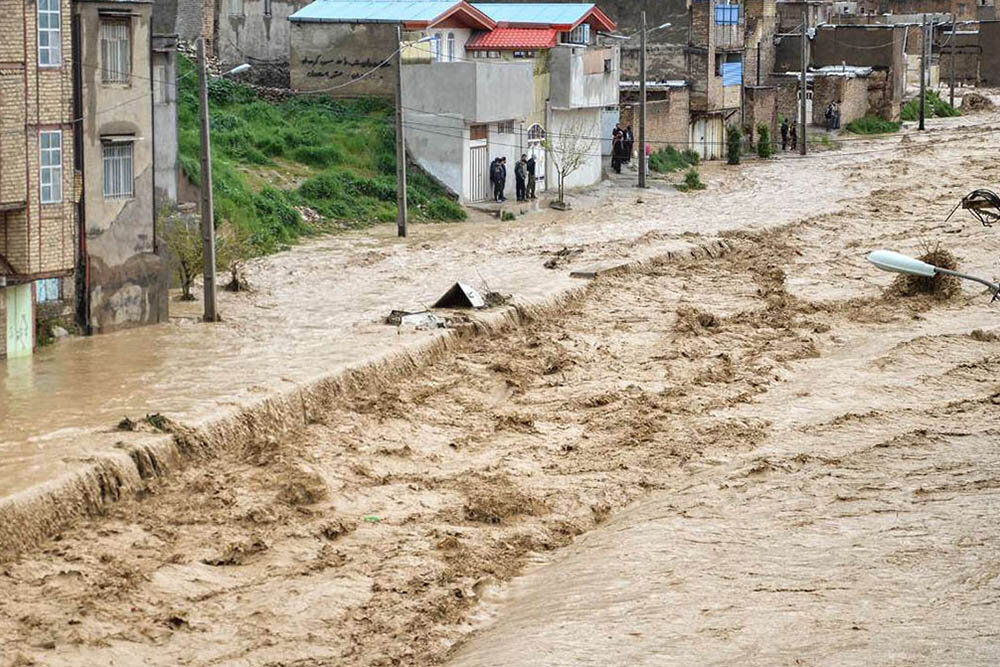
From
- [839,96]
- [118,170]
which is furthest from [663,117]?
[118,170]

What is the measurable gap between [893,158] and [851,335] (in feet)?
99.8

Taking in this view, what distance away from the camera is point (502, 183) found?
141 feet

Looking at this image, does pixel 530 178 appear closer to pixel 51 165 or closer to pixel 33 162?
pixel 51 165

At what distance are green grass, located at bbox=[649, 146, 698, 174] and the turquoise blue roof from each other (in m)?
5.59

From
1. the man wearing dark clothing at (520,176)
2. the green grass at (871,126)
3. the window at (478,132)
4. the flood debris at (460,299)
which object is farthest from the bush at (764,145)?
the flood debris at (460,299)

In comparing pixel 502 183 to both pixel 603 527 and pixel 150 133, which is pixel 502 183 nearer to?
pixel 150 133

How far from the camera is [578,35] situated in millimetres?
50156

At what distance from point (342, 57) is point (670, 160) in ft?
43.8

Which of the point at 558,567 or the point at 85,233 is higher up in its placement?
the point at 85,233

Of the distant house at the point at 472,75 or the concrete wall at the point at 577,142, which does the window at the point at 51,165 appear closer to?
the distant house at the point at 472,75

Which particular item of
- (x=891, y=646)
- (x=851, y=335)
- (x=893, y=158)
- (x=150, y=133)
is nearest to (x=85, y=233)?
(x=150, y=133)

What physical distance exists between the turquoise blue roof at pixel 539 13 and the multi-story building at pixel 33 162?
84.1 feet

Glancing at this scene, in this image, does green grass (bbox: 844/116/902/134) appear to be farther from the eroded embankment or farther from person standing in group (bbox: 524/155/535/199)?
the eroded embankment

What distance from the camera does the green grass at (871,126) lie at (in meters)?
69.6
